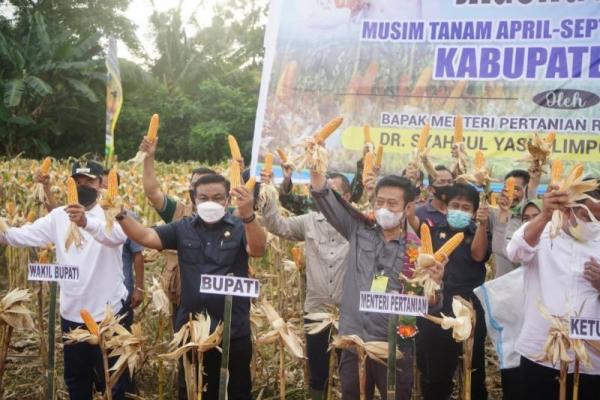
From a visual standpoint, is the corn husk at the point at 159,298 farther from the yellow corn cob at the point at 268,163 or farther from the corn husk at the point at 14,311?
the yellow corn cob at the point at 268,163

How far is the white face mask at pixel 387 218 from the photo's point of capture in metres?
3.14

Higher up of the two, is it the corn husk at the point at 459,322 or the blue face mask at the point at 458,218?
the blue face mask at the point at 458,218

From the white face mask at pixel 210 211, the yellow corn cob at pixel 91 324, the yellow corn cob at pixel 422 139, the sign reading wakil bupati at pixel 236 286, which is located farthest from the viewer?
the yellow corn cob at pixel 422 139

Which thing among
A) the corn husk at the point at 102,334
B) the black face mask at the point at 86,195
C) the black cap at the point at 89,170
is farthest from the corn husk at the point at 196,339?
the black cap at the point at 89,170

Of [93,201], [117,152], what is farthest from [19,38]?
[93,201]

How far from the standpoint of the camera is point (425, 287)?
267 centimetres

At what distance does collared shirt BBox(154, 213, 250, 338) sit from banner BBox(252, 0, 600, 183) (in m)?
1.68

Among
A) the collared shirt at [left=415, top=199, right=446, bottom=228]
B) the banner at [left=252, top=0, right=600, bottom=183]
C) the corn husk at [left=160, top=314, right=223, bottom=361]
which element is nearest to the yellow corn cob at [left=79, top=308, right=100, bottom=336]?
the corn husk at [left=160, top=314, right=223, bottom=361]

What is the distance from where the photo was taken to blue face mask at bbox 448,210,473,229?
381 centimetres

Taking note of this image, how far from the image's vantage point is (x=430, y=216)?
411 centimetres

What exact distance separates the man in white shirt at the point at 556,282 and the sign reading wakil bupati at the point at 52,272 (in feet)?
6.67

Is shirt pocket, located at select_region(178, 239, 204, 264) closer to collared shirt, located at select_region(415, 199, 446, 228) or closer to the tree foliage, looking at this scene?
collared shirt, located at select_region(415, 199, 446, 228)

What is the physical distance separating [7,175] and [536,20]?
311 inches

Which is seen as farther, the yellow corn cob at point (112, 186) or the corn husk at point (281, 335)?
the yellow corn cob at point (112, 186)
